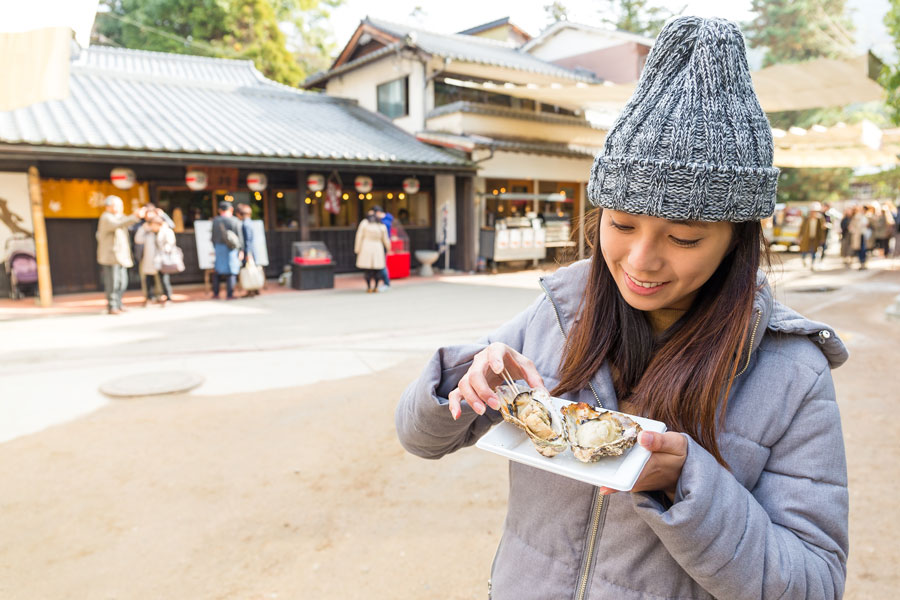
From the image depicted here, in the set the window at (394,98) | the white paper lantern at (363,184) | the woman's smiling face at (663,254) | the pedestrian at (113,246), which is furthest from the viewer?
the window at (394,98)

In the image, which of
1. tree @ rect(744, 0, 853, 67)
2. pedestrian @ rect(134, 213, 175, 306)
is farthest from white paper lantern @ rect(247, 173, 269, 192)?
tree @ rect(744, 0, 853, 67)

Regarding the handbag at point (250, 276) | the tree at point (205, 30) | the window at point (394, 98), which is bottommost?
the handbag at point (250, 276)

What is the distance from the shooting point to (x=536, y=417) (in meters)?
1.19

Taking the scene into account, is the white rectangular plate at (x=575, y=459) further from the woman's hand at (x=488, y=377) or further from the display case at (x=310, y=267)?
the display case at (x=310, y=267)

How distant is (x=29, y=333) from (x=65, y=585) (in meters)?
6.81

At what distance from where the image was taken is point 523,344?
148 centimetres

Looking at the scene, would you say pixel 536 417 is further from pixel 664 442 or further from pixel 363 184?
pixel 363 184

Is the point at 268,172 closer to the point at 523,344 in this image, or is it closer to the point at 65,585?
the point at 65,585

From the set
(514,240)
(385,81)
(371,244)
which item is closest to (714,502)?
(371,244)

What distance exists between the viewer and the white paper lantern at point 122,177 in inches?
425

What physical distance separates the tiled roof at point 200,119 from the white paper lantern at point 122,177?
2.44 ft

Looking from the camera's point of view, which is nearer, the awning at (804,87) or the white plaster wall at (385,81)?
the awning at (804,87)

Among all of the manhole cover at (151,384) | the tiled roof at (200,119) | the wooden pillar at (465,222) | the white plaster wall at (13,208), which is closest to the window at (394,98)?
the tiled roof at (200,119)

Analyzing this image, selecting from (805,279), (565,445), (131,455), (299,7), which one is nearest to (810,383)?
(565,445)
